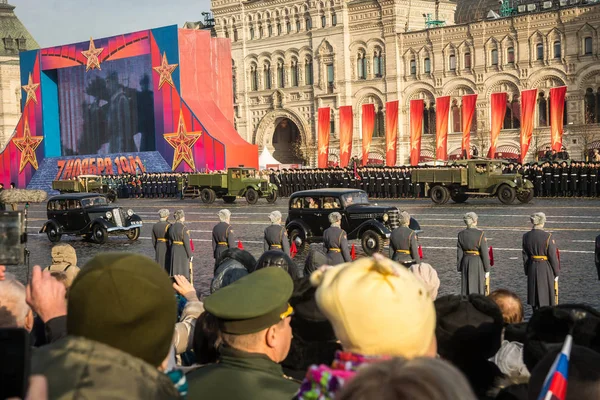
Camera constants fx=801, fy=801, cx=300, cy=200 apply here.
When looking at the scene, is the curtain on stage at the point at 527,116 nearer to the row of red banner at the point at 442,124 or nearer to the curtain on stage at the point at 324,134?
the row of red banner at the point at 442,124

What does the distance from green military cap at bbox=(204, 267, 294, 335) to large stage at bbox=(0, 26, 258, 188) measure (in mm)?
39487

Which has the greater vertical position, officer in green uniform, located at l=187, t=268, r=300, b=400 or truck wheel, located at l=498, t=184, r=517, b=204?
officer in green uniform, located at l=187, t=268, r=300, b=400

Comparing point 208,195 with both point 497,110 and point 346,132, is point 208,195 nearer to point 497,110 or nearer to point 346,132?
point 346,132

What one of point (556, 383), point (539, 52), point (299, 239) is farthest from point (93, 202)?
point (539, 52)

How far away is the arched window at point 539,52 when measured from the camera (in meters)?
43.2

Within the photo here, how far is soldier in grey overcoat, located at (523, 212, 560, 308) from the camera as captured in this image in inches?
403

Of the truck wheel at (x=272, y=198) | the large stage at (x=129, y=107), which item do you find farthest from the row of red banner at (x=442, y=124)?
the truck wheel at (x=272, y=198)

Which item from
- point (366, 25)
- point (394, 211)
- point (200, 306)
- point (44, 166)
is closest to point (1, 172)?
point (44, 166)

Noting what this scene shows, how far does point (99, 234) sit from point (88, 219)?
0.74 meters

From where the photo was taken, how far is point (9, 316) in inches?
158

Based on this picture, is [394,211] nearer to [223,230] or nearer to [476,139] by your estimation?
[223,230]

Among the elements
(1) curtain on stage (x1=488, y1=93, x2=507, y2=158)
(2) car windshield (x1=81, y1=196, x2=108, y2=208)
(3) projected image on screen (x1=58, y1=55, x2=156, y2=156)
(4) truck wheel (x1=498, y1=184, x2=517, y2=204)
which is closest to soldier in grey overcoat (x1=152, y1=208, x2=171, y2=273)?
(2) car windshield (x1=81, y1=196, x2=108, y2=208)

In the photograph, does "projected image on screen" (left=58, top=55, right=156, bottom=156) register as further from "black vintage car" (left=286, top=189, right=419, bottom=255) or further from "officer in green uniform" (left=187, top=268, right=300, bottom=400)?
"officer in green uniform" (left=187, top=268, right=300, bottom=400)

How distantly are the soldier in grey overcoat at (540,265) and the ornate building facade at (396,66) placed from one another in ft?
109
